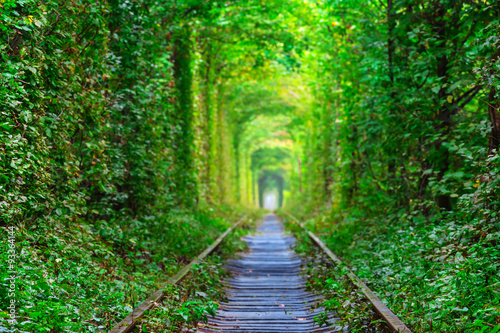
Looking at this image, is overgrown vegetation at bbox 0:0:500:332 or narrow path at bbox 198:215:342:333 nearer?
overgrown vegetation at bbox 0:0:500:332

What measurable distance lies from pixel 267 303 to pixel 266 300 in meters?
0.20

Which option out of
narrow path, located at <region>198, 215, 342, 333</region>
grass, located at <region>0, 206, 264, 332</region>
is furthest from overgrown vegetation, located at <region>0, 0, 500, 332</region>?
narrow path, located at <region>198, 215, 342, 333</region>

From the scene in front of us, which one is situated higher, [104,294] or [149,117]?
[149,117]

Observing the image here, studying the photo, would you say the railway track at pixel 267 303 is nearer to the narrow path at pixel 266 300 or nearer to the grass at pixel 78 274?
the narrow path at pixel 266 300

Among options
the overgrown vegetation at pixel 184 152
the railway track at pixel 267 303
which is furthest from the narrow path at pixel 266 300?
the overgrown vegetation at pixel 184 152

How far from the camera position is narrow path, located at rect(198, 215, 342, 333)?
18.0ft

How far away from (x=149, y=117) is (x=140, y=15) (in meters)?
2.03

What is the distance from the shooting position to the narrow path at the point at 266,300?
550cm

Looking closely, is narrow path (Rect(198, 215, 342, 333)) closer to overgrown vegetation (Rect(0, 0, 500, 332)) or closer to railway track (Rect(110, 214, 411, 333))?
railway track (Rect(110, 214, 411, 333))

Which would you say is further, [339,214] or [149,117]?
[339,214]

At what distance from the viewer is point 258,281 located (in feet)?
28.0

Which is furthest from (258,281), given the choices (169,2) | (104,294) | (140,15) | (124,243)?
(169,2)

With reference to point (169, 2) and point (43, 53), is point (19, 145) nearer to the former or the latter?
point (43, 53)

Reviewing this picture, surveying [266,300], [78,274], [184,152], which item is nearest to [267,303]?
[266,300]
